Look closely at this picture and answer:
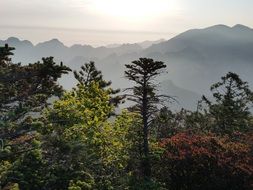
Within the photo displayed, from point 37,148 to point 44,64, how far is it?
13.0 ft

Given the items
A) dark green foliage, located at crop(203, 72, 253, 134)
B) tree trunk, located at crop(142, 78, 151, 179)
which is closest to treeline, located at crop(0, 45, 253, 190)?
tree trunk, located at crop(142, 78, 151, 179)

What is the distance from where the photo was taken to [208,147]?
29.5 m

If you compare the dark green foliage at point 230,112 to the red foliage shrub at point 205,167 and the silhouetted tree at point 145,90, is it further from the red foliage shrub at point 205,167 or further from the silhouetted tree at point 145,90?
the silhouetted tree at point 145,90

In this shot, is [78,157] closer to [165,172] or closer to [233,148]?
[165,172]

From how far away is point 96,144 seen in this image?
2311 centimetres

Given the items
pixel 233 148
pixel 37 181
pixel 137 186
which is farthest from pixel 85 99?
pixel 233 148

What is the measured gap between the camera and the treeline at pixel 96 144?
19.7 m

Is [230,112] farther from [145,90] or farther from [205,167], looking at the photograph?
[145,90]

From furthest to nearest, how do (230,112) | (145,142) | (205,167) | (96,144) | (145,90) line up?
1. (230,112)
2. (205,167)
3. (145,142)
4. (145,90)
5. (96,144)

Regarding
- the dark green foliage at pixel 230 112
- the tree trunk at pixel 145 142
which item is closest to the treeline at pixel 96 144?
the tree trunk at pixel 145 142

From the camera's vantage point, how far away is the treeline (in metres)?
19.7

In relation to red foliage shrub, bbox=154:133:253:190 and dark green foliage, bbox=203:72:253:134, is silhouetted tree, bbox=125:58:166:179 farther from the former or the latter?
dark green foliage, bbox=203:72:253:134

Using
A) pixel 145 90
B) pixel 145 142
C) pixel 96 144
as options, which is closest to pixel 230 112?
pixel 145 142

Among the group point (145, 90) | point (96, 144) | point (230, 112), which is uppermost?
point (145, 90)
